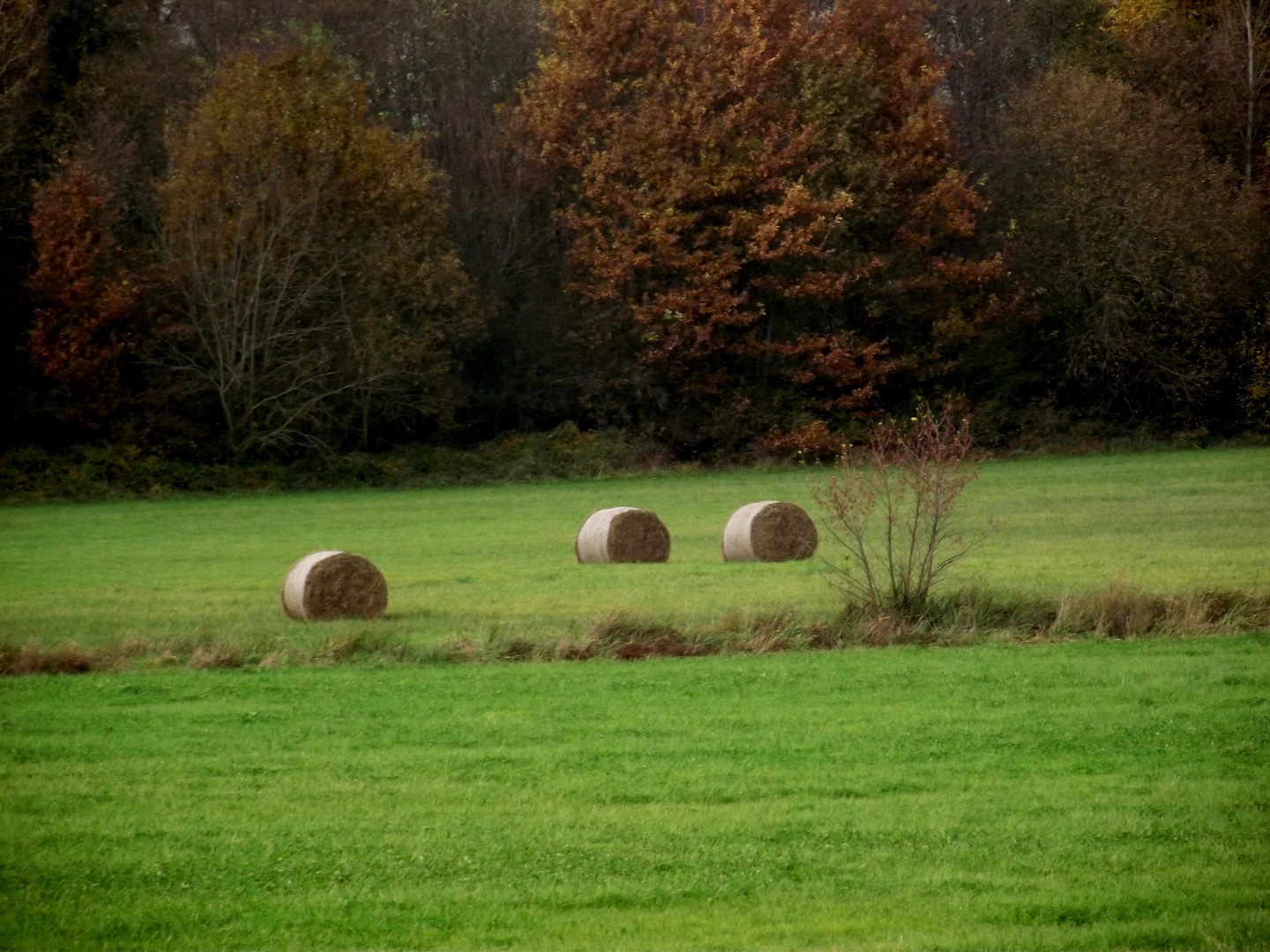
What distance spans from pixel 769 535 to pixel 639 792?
38.0ft

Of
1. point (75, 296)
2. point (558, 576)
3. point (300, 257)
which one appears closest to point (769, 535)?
point (558, 576)

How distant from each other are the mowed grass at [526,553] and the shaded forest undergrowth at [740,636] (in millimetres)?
346

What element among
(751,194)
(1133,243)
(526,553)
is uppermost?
(751,194)

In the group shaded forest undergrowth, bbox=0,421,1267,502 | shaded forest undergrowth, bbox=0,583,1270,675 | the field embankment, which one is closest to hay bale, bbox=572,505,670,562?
the field embankment

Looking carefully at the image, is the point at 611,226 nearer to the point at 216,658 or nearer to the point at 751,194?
the point at 751,194

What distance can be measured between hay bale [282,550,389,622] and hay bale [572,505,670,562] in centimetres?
482

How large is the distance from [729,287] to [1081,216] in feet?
29.5

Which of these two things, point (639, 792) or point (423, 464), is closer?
point (639, 792)

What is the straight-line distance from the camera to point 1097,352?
41.8 meters

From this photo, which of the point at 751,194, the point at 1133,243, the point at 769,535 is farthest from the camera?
the point at 1133,243

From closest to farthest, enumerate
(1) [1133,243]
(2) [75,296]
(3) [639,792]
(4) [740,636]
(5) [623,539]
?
(3) [639,792] < (4) [740,636] < (5) [623,539] < (2) [75,296] < (1) [1133,243]

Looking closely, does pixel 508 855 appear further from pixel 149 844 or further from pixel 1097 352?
pixel 1097 352

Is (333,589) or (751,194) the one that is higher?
(751,194)

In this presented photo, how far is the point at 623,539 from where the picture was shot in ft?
66.1
